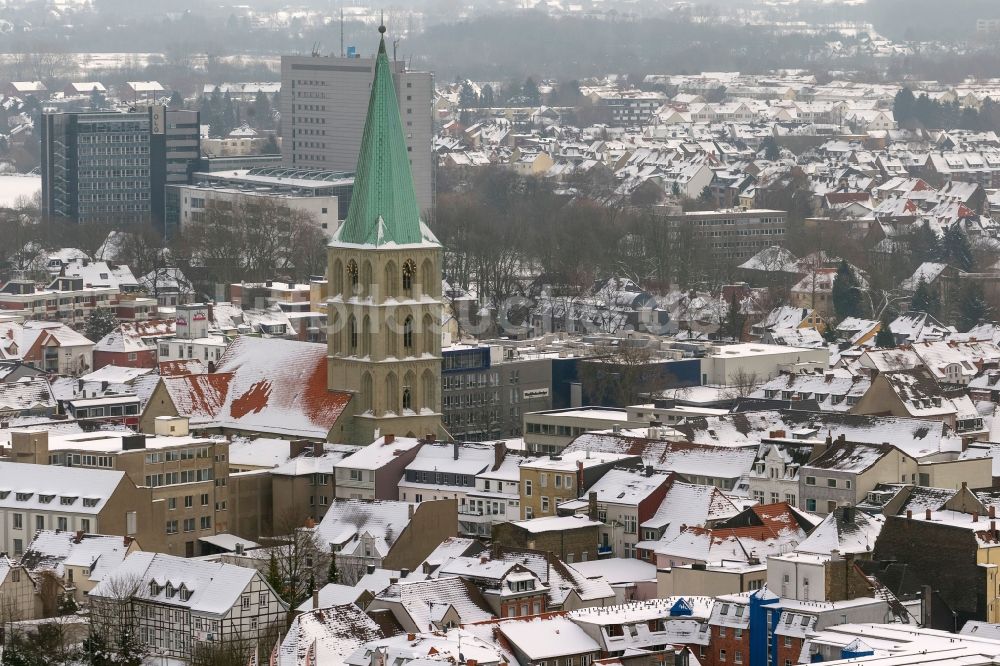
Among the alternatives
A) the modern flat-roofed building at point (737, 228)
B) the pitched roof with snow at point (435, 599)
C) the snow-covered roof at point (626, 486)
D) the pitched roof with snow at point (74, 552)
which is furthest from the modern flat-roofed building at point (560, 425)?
the modern flat-roofed building at point (737, 228)

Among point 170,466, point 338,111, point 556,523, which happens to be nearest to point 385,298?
point 170,466

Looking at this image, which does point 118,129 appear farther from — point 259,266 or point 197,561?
point 197,561

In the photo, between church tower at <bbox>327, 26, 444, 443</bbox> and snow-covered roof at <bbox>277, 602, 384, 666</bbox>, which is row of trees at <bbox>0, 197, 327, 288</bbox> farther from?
snow-covered roof at <bbox>277, 602, 384, 666</bbox>

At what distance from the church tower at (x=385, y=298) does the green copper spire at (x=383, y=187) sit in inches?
1.0

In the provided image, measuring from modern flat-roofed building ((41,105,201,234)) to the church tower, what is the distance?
82223mm

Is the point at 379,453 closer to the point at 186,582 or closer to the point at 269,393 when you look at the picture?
the point at 269,393

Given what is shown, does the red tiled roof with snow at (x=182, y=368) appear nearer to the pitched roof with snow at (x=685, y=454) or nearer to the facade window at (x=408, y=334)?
the facade window at (x=408, y=334)

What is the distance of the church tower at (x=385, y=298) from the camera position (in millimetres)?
82812

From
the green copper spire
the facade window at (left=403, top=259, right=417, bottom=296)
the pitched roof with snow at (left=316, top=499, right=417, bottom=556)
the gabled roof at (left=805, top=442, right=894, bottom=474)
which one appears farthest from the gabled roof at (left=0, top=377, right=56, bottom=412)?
the gabled roof at (left=805, top=442, right=894, bottom=474)

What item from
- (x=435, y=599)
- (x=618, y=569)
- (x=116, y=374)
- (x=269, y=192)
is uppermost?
(x=269, y=192)

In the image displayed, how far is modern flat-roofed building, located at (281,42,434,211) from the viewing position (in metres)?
177

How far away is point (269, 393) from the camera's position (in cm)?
8488

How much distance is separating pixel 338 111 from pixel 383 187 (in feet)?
335

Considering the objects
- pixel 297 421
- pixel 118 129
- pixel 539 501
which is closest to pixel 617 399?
pixel 297 421
